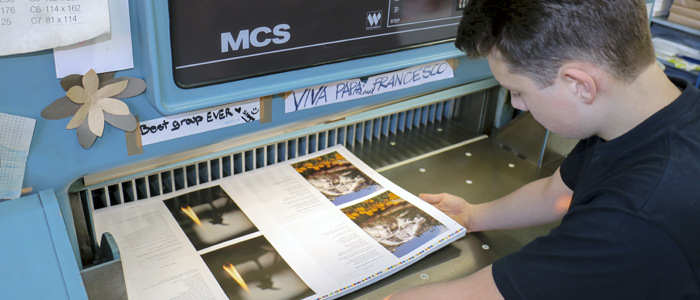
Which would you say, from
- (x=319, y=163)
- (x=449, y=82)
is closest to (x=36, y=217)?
(x=319, y=163)

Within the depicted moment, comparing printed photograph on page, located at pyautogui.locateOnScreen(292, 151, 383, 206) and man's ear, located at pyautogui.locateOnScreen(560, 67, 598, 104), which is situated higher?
man's ear, located at pyautogui.locateOnScreen(560, 67, 598, 104)

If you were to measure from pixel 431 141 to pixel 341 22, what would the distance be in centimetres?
68

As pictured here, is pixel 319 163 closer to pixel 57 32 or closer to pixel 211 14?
pixel 211 14

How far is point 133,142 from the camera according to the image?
813 millimetres

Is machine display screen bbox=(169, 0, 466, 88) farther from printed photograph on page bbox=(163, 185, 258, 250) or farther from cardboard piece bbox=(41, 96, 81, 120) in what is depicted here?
printed photograph on page bbox=(163, 185, 258, 250)

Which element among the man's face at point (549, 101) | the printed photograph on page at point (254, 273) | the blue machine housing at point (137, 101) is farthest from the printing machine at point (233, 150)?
the man's face at point (549, 101)

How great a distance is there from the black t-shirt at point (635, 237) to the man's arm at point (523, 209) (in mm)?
340

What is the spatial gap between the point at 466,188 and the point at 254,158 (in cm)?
54

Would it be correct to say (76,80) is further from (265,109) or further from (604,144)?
(604,144)

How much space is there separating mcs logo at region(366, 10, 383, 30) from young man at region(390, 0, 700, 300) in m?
0.15

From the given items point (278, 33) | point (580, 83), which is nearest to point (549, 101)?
point (580, 83)

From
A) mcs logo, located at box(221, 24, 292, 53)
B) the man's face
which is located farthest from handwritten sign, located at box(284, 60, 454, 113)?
the man's face

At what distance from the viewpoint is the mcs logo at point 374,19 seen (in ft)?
3.01

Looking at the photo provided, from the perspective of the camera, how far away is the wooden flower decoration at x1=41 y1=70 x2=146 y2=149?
72 centimetres
